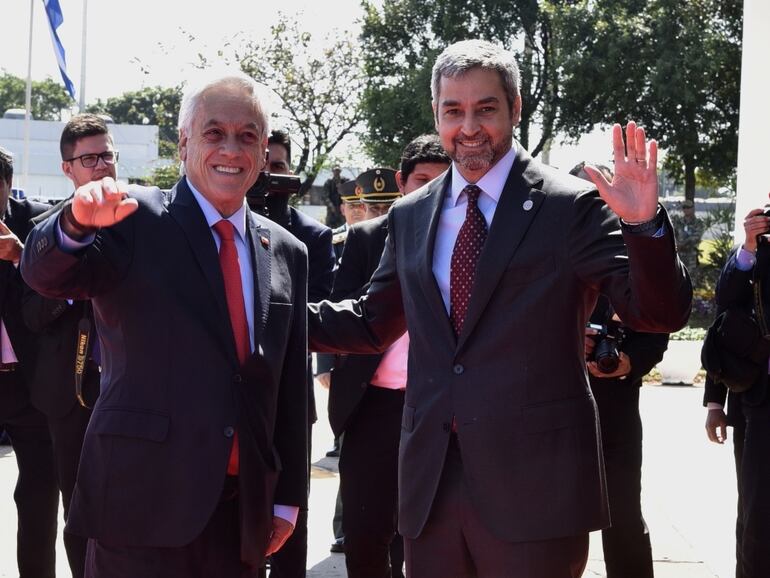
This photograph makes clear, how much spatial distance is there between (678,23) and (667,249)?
83.7ft

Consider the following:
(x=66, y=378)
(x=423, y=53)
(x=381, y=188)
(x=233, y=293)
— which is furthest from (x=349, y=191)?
(x=423, y=53)

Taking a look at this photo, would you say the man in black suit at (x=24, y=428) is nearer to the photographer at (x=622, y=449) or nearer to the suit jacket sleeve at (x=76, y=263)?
the suit jacket sleeve at (x=76, y=263)

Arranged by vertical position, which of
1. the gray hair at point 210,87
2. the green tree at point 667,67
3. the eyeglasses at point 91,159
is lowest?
the eyeglasses at point 91,159

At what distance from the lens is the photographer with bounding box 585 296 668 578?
Result: 18.1 feet

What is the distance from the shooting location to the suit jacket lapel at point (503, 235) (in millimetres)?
3461

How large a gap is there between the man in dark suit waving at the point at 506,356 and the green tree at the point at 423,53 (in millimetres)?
26028

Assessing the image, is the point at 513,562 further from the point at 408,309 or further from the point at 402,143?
the point at 402,143

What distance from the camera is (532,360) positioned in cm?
343

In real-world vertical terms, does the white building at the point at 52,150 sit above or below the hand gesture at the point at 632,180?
above

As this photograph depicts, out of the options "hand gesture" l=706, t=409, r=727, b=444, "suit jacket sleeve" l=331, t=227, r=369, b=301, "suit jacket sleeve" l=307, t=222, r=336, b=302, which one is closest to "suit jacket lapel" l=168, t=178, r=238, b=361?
"suit jacket sleeve" l=331, t=227, r=369, b=301

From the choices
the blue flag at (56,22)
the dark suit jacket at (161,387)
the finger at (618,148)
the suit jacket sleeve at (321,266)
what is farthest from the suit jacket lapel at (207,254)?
the blue flag at (56,22)

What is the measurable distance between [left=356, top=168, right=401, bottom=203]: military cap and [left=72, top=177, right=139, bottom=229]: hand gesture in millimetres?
3774

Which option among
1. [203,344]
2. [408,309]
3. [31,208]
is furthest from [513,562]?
[31,208]

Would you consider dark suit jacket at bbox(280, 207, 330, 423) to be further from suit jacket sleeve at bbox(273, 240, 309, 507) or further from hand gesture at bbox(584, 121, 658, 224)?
hand gesture at bbox(584, 121, 658, 224)
